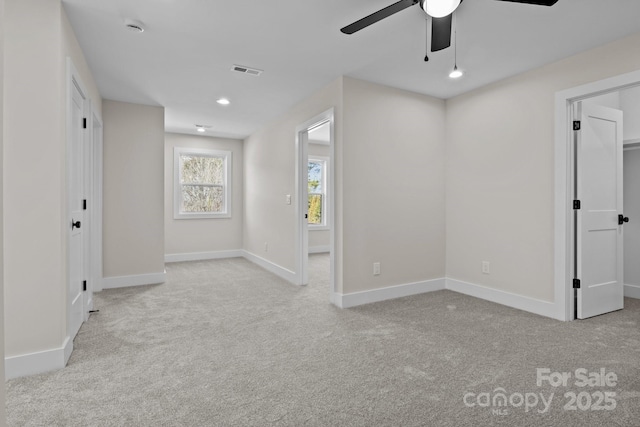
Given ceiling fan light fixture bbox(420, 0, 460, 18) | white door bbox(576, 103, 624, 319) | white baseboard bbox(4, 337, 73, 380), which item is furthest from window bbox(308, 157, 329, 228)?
ceiling fan light fixture bbox(420, 0, 460, 18)

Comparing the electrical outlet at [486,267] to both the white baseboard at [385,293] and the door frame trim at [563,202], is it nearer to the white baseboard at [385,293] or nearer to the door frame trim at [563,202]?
the white baseboard at [385,293]

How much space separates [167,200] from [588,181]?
6112 millimetres

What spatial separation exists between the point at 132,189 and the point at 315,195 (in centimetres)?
397

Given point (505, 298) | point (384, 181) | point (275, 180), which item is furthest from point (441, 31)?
point (275, 180)

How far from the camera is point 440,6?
1.86 m

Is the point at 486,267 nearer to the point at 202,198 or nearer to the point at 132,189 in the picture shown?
the point at 132,189

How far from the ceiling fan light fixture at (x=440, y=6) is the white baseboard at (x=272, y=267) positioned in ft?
11.4

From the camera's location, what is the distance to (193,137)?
6.57m

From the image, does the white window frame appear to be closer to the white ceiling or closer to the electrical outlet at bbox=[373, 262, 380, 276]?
the white ceiling

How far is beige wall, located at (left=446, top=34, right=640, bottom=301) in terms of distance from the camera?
3.19m

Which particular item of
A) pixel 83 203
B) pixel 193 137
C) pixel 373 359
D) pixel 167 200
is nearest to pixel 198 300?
pixel 83 203

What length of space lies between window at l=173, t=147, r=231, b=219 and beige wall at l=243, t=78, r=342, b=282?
444mm

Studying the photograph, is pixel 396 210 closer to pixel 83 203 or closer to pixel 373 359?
pixel 373 359

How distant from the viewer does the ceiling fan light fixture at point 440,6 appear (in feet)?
6.03
